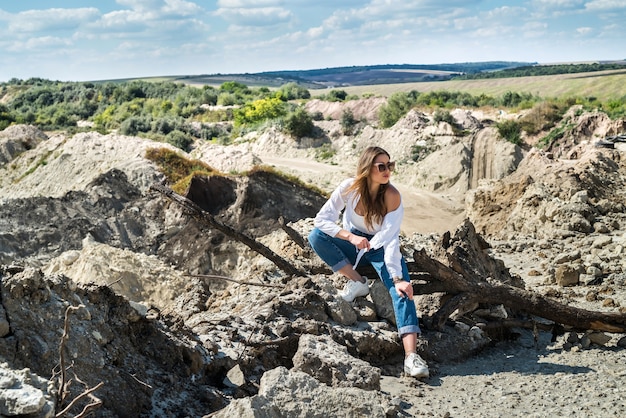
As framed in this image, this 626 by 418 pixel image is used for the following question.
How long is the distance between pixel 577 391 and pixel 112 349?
3271 millimetres

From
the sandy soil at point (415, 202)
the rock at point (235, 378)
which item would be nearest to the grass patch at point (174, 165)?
the sandy soil at point (415, 202)

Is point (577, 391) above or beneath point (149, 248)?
above

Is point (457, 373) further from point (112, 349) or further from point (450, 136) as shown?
point (450, 136)

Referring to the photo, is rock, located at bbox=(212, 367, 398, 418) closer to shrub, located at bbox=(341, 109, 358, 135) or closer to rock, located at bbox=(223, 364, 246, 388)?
rock, located at bbox=(223, 364, 246, 388)

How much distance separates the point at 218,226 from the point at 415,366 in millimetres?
2116

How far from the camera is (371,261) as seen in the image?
636 centimetres

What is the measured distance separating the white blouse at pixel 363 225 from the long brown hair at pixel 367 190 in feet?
0.17

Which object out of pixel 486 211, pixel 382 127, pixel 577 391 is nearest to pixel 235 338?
pixel 577 391

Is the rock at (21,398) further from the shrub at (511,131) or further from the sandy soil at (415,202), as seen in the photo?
the shrub at (511,131)

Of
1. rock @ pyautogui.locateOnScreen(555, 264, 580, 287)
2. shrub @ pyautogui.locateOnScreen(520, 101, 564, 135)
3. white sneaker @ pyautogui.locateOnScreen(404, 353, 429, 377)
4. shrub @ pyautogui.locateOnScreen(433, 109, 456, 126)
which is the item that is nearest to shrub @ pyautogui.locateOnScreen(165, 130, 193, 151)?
shrub @ pyautogui.locateOnScreen(433, 109, 456, 126)

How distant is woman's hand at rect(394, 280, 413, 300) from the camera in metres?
5.99

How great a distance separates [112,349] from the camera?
15.2 ft

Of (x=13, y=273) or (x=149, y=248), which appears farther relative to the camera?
(x=149, y=248)

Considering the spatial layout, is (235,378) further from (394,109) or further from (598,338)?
(394,109)
